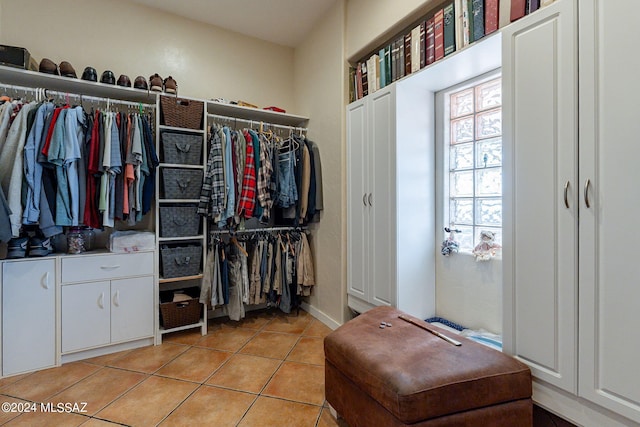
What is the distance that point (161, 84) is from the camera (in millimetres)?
2447

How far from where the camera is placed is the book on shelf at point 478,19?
5.06 ft

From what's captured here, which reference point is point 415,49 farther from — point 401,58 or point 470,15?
point 470,15

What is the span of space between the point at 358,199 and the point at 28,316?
2409mm

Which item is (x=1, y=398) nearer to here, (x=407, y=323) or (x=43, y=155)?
(x=43, y=155)

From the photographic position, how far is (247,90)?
3238 millimetres

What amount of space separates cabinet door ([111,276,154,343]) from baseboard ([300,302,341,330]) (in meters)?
1.41

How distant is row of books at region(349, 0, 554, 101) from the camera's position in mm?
1454

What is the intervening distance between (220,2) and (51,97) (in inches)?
62.1

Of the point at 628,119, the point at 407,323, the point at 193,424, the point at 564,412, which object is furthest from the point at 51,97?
the point at 564,412

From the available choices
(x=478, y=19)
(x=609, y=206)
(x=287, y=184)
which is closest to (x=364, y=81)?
(x=478, y=19)

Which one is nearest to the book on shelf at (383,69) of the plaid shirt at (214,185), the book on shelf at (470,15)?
the book on shelf at (470,15)

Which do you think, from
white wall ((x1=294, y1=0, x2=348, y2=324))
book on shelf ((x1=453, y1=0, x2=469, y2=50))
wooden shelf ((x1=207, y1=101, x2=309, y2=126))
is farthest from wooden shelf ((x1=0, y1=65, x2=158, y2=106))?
book on shelf ((x1=453, y1=0, x2=469, y2=50))

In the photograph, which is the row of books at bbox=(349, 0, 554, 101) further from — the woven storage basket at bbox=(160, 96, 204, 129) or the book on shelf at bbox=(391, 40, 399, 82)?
the woven storage basket at bbox=(160, 96, 204, 129)

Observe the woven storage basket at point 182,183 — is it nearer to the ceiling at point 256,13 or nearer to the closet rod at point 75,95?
the closet rod at point 75,95
